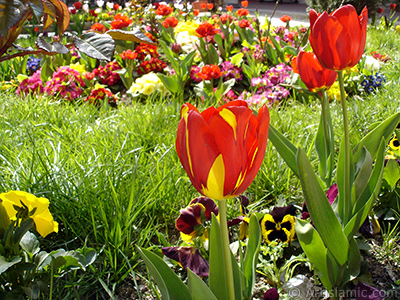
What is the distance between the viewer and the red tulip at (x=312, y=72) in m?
1.18

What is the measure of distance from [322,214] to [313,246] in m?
0.14

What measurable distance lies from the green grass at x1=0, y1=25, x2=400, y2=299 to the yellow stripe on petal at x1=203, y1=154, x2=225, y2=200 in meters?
0.61

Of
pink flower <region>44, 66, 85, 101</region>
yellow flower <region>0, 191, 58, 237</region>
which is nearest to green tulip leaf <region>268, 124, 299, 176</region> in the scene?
yellow flower <region>0, 191, 58, 237</region>

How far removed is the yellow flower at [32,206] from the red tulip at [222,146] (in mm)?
588

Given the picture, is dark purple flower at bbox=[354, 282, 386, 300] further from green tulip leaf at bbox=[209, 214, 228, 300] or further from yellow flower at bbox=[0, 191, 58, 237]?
yellow flower at bbox=[0, 191, 58, 237]

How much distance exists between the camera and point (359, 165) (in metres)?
1.23

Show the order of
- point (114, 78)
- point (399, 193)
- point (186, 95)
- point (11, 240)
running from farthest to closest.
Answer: point (114, 78)
point (186, 95)
point (399, 193)
point (11, 240)

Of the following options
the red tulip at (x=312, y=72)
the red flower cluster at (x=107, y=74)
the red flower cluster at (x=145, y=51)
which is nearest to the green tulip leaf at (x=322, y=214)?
the red tulip at (x=312, y=72)

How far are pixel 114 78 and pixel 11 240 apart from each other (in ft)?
9.69

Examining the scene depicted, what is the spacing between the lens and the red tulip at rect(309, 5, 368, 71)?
92cm

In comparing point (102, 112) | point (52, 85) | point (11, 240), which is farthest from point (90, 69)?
point (11, 240)

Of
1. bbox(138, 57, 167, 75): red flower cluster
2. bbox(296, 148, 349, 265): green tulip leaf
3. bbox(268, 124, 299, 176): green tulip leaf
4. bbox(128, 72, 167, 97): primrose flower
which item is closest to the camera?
bbox(296, 148, 349, 265): green tulip leaf

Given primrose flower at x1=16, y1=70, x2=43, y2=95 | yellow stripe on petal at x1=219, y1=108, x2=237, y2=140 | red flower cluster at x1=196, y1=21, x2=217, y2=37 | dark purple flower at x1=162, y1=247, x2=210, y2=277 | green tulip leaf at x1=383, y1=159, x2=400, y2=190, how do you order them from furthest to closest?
red flower cluster at x1=196, y1=21, x2=217, y2=37
primrose flower at x1=16, y1=70, x2=43, y2=95
green tulip leaf at x1=383, y1=159, x2=400, y2=190
dark purple flower at x1=162, y1=247, x2=210, y2=277
yellow stripe on petal at x1=219, y1=108, x2=237, y2=140

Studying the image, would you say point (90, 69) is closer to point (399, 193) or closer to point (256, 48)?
point (256, 48)
